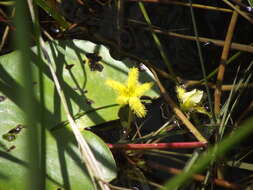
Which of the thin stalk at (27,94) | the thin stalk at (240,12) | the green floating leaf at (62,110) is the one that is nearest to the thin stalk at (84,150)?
the green floating leaf at (62,110)

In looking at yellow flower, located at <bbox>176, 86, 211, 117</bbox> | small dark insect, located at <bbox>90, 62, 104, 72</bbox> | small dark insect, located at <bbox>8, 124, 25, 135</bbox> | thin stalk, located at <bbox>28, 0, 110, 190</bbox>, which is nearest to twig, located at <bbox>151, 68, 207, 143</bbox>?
yellow flower, located at <bbox>176, 86, 211, 117</bbox>

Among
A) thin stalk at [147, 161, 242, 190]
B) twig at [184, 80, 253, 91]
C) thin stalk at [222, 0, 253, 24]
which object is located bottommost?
thin stalk at [147, 161, 242, 190]

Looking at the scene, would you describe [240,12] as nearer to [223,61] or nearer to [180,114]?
[223,61]

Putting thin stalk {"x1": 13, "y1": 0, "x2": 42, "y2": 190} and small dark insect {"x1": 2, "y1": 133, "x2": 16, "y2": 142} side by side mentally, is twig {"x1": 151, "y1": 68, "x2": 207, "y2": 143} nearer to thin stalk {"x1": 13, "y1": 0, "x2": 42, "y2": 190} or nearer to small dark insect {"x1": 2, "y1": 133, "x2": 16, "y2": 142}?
small dark insect {"x1": 2, "y1": 133, "x2": 16, "y2": 142}

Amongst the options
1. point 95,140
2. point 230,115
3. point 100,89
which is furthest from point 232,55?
point 95,140

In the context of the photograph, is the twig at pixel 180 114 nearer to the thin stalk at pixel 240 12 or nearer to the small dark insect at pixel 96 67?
the small dark insect at pixel 96 67

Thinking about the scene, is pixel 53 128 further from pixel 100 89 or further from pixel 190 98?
pixel 190 98

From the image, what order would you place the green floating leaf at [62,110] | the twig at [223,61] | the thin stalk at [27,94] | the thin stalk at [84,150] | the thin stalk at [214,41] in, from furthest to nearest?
the thin stalk at [214,41]
the twig at [223,61]
the green floating leaf at [62,110]
the thin stalk at [84,150]
the thin stalk at [27,94]

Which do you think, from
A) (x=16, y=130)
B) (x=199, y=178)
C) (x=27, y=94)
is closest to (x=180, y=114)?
(x=199, y=178)

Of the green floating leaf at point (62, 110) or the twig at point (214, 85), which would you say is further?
the twig at point (214, 85)

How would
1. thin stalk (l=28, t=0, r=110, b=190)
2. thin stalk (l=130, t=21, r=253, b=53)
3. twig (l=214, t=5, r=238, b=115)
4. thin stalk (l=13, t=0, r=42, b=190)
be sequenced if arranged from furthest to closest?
1. thin stalk (l=130, t=21, r=253, b=53)
2. twig (l=214, t=5, r=238, b=115)
3. thin stalk (l=28, t=0, r=110, b=190)
4. thin stalk (l=13, t=0, r=42, b=190)

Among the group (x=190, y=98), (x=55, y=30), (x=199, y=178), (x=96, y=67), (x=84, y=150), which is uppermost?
(x=55, y=30)
